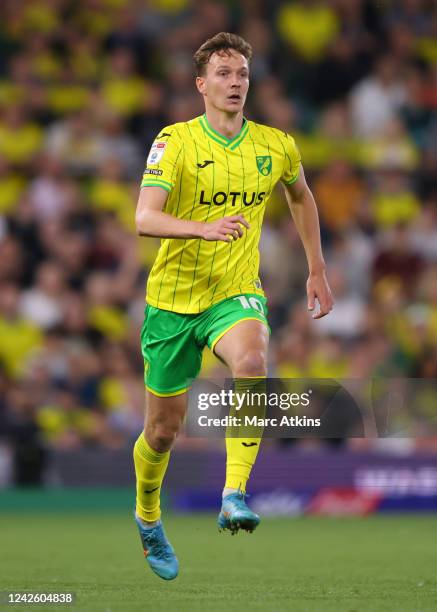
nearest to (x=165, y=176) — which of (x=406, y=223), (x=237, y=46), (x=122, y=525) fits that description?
(x=237, y=46)

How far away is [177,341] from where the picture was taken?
6.62 meters

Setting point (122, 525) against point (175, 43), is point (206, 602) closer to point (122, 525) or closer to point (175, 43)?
point (122, 525)

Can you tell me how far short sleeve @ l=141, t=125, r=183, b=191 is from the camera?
20.6 feet

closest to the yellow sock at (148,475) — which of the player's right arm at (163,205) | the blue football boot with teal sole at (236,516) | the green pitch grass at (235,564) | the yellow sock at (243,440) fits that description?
the green pitch grass at (235,564)

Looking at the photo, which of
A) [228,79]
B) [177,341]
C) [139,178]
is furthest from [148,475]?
[139,178]

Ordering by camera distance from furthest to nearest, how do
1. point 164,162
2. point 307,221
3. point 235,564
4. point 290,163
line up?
point 235,564, point 307,221, point 290,163, point 164,162

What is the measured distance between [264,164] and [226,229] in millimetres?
1073

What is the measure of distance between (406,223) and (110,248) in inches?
137

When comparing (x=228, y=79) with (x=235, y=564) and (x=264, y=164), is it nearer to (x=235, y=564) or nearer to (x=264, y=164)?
(x=264, y=164)

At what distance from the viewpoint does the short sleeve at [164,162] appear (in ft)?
20.6

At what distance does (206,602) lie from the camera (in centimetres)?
594

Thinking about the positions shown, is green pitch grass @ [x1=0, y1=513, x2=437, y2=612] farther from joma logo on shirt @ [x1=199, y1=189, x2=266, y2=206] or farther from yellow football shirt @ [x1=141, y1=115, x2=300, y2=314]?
joma logo on shirt @ [x1=199, y1=189, x2=266, y2=206]

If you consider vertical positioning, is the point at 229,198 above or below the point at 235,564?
above

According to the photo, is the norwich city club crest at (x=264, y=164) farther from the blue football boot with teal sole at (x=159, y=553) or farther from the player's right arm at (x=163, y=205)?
the blue football boot with teal sole at (x=159, y=553)
